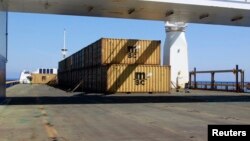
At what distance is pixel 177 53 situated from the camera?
51.0 m

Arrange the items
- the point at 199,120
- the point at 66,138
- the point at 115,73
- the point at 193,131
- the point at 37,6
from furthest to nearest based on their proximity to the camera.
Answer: the point at 115,73 → the point at 37,6 → the point at 199,120 → the point at 193,131 → the point at 66,138

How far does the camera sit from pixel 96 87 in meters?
38.9

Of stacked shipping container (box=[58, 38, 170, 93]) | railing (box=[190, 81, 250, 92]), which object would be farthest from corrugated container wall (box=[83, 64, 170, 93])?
railing (box=[190, 81, 250, 92])

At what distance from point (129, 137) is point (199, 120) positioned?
4755 millimetres

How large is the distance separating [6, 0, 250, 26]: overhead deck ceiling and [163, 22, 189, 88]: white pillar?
25.0 m

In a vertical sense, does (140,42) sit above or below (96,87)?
above

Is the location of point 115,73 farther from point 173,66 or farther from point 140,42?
point 173,66

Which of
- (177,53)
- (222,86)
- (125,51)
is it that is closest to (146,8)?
(125,51)

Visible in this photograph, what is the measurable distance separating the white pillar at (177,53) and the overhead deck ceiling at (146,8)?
82.0 feet

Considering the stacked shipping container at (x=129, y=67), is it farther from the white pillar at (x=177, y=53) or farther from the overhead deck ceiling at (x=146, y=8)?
the white pillar at (x=177, y=53)

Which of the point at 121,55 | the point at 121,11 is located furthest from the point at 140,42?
the point at 121,11

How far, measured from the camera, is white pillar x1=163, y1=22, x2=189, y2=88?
50781mm

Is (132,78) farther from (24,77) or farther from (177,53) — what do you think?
(24,77)

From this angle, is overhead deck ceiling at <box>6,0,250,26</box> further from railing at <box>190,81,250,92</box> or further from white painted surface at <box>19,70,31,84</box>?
white painted surface at <box>19,70,31,84</box>
